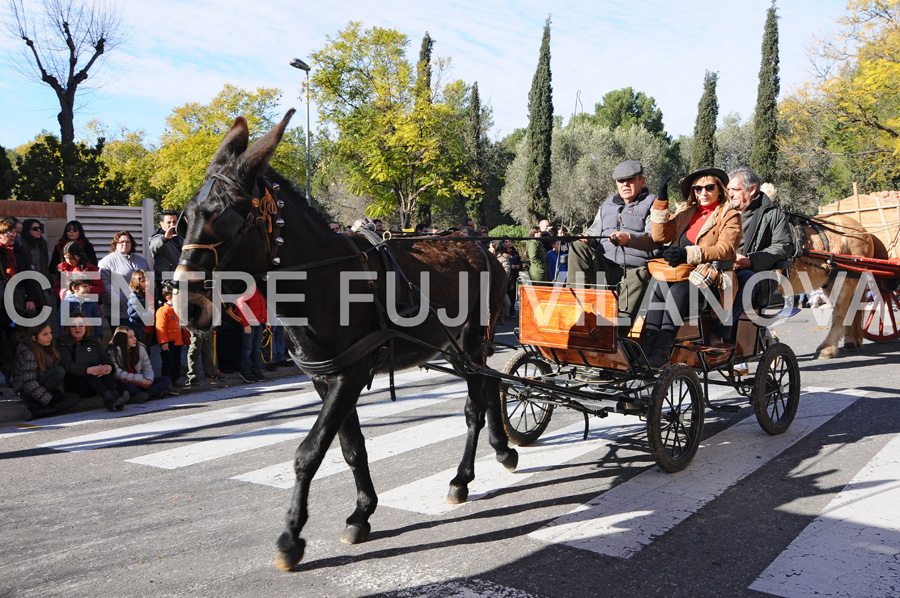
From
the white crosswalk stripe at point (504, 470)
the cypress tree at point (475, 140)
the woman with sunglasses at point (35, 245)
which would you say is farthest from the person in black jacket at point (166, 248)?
the cypress tree at point (475, 140)

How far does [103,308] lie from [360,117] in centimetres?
2118

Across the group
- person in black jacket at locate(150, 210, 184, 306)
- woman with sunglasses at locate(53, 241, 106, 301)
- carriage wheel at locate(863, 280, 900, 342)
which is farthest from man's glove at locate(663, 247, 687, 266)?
woman with sunglasses at locate(53, 241, 106, 301)

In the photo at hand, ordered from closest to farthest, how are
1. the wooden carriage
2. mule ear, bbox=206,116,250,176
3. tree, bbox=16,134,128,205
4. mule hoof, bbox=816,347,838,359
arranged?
mule ear, bbox=206,116,250,176 < the wooden carriage < mule hoof, bbox=816,347,838,359 < tree, bbox=16,134,128,205

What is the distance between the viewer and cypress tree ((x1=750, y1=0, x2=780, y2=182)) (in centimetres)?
A: 3784

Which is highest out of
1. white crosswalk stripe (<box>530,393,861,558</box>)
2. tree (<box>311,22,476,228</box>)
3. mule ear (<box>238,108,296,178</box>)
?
tree (<box>311,22,476,228</box>)

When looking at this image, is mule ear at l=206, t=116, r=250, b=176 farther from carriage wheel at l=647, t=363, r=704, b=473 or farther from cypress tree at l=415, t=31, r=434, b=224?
cypress tree at l=415, t=31, r=434, b=224

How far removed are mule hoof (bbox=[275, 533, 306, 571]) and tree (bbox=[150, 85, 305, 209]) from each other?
34.5m

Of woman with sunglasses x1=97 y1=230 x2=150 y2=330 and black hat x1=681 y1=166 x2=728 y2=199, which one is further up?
black hat x1=681 y1=166 x2=728 y2=199

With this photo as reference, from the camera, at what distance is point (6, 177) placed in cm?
1592

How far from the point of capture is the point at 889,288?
11.1 m

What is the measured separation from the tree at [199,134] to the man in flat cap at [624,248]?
106ft

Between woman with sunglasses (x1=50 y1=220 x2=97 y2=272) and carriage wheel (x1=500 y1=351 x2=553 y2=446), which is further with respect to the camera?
woman with sunglasses (x1=50 y1=220 x2=97 y2=272)

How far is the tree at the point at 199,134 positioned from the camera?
121ft

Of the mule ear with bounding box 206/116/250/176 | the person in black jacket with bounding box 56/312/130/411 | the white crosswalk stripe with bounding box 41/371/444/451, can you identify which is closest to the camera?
the mule ear with bounding box 206/116/250/176
